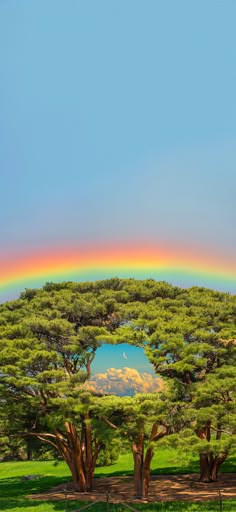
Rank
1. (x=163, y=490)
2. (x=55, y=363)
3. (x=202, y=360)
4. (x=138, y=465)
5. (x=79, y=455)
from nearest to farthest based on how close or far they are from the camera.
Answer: (x=202, y=360) < (x=55, y=363) < (x=138, y=465) < (x=79, y=455) < (x=163, y=490)

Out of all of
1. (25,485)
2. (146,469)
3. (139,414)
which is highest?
(139,414)

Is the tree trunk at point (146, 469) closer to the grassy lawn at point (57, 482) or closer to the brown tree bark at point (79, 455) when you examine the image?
the grassy lawn at point (57, 482)

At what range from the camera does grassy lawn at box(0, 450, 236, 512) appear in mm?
14953

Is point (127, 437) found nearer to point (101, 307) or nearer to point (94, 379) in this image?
point (94, 379)

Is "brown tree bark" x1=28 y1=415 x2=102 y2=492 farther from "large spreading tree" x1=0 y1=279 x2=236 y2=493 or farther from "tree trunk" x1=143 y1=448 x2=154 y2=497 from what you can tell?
"tree trunk" x1=143 y1=448 x2=154 y2=497

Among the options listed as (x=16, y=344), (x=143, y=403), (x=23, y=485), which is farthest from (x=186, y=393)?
(x=23, y=485)

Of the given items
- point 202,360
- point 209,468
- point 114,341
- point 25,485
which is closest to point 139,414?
point 114,341

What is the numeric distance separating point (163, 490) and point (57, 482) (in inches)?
304

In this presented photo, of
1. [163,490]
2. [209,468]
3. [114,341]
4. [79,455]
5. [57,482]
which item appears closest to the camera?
[114,341]

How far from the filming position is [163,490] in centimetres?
1917

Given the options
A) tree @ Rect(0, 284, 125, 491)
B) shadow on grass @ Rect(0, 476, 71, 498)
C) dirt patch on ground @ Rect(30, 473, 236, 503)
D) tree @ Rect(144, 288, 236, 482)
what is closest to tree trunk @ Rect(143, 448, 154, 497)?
dirt patch on ground @ Rect(30, 473, 236, 503)

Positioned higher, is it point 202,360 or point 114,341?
point 114,341

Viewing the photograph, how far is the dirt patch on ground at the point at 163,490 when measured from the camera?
17.2 m

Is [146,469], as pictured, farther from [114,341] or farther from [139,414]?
[114,341]
